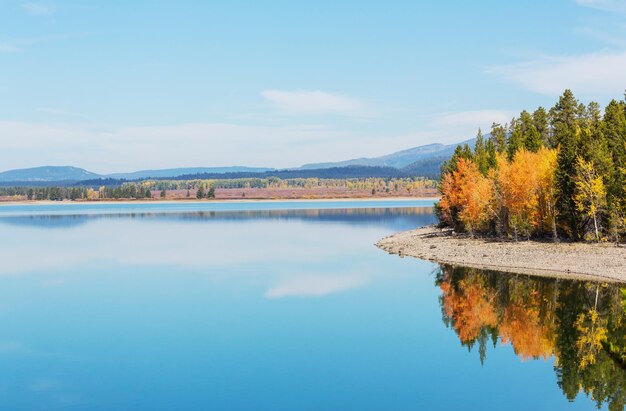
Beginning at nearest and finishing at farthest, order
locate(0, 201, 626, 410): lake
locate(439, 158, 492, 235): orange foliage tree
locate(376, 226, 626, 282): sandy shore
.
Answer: locate(0, 201, 626, 410): lake → locate(376, 226, 626, 282): sandy shore → locate(439, 158, 492, 235): orange foliage tree

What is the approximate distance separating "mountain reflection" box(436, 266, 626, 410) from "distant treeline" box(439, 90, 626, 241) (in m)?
18.1

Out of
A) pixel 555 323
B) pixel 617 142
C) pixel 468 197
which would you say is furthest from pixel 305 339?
pixel 617 142

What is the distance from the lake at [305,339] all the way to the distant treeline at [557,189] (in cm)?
1754

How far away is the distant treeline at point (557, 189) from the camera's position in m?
69.0

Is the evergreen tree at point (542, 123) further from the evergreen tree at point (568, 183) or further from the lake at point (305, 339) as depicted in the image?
the lake at point (305, 339)

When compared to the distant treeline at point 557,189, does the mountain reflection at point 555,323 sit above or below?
below

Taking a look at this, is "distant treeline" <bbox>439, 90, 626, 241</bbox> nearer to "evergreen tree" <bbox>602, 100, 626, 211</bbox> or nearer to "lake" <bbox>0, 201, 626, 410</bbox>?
"evergreen tree" <bbox>602, 100, 626, 211</bbox>

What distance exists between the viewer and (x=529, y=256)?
66562mm

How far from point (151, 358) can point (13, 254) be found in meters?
59.1

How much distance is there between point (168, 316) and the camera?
44344 millimetres

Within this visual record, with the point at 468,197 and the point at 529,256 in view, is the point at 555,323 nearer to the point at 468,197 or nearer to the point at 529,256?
the point at 529,256

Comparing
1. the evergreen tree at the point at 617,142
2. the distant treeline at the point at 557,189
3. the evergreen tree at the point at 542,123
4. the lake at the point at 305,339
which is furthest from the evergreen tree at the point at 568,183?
the evergreen tree at the point at 542,123

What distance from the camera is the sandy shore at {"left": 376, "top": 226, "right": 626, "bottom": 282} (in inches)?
2265

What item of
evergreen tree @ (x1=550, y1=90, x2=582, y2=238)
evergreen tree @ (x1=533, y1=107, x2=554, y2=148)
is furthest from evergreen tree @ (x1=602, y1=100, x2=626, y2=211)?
evergreen tree @ (x1=533, y1=107, x2=554, y2=148)
